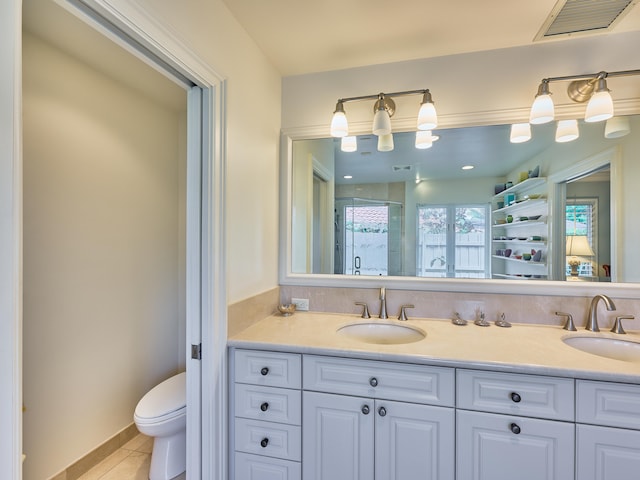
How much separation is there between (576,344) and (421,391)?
87 centimetres

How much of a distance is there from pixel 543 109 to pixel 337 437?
1.79 metres

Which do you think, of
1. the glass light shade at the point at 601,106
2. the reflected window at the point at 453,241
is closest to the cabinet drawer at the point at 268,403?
the reflected window at the point at 453,241

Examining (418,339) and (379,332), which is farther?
(379,332)

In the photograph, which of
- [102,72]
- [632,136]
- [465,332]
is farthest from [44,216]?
[632,136]

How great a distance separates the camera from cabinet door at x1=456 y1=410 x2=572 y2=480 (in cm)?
110

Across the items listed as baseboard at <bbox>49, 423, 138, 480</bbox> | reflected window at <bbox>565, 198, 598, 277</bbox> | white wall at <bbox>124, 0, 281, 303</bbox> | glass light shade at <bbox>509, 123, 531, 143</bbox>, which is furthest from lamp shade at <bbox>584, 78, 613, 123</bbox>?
baseboard at <bbox>49, 423, 138, 480</bbox>

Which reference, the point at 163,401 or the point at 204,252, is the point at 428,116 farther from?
the point at 163,401

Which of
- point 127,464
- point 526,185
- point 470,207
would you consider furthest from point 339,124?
point 127,464

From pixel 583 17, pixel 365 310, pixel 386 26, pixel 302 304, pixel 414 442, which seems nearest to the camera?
pixel 414 442

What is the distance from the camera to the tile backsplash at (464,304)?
5.13ft

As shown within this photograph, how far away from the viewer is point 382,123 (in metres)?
1.64

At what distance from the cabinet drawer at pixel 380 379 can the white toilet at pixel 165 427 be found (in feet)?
2.70

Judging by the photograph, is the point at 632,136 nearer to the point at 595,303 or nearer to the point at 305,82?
the point at 595,303

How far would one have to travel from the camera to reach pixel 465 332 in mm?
1499
